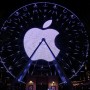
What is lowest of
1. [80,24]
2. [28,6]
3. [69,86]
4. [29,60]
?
[69,86]

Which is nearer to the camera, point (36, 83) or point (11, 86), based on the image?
point (11, 86)

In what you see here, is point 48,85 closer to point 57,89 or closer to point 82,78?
point 57,89

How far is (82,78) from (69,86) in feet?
12.4

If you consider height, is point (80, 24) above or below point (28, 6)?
below

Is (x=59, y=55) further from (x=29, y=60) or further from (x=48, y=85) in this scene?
(x=48, y=85)

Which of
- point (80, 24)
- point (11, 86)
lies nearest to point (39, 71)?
point (11, 86)

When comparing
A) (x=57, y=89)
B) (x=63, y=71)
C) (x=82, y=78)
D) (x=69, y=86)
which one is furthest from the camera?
(x=82, y=78)

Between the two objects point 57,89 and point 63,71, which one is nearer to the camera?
point 63,71

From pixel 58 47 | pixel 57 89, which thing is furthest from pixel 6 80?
pixel 58 47

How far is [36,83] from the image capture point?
50.6 ft

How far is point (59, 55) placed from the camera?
13.3 meters

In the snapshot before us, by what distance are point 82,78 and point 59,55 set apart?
3455 millimetres

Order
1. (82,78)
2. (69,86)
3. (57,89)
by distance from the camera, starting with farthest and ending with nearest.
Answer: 1. (82,78)
2. (57,89)
3. (69,86)

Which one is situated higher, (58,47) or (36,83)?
(58,47)
